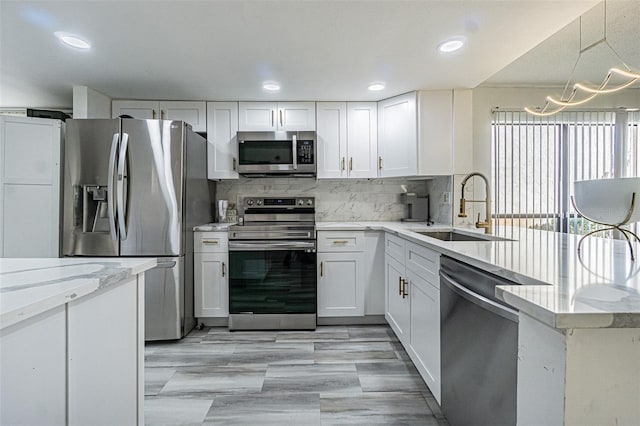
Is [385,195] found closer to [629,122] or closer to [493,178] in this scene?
[493,178]

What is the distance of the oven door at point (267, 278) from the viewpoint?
2871 millimetres

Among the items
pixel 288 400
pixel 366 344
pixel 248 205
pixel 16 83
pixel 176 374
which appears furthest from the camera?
pixel 248 205

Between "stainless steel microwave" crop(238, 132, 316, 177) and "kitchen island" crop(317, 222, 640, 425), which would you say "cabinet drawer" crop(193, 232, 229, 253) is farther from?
"kitchen island" crop(317, 222, 640, 425)

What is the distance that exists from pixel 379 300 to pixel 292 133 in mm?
1790

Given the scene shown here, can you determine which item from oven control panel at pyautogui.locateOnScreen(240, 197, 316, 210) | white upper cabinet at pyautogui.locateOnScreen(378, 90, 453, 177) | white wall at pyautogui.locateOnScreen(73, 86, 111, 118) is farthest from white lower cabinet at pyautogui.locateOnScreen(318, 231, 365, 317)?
white wall at pyautogui.locateOnScreen(73, 86, 111, 118)

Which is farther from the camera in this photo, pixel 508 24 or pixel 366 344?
pixel 366 344

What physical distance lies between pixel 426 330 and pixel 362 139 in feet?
6.74

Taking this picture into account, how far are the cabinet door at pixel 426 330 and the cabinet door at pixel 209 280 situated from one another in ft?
5.49

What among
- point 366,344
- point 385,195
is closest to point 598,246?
point 366,344

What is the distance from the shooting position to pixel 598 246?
1.41 m

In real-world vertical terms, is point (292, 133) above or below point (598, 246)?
above

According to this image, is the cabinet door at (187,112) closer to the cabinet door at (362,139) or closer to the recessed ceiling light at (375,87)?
the cabinet door at (362,139)

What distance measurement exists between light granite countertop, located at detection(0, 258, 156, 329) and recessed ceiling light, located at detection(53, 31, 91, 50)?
1619 mm

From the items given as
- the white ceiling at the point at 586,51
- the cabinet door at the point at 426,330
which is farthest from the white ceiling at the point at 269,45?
the cabinet door at the point at 426,330
